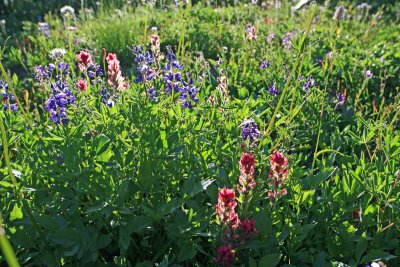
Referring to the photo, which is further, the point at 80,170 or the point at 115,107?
the point at 115,107

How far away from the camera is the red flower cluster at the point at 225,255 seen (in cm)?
195

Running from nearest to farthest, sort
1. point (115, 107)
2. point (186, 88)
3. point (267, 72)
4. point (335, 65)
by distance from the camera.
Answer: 1. point (115, 107)
2. point (186, 88)
3. point (267, 72)
4. point (335, 65)

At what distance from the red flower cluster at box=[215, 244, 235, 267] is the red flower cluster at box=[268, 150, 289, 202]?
32 cm

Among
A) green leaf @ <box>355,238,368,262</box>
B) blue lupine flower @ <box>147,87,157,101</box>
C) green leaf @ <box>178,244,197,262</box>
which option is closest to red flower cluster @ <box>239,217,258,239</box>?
green leaf @ <box>178,244,197,262</box>

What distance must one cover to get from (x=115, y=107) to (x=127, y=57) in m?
3.08

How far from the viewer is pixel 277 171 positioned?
2.08 metres

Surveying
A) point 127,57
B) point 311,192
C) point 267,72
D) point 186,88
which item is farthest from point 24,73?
point 311,192

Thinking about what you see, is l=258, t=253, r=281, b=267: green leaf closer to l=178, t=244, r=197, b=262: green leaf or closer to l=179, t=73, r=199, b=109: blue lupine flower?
l=178, t=244, r=197, b=262: green leaf

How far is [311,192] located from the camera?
7.41 ft

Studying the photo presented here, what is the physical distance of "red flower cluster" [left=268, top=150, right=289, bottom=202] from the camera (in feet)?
6.71

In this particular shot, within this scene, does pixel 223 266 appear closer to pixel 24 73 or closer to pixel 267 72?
pixel 267 72

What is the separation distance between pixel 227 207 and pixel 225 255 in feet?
0.70

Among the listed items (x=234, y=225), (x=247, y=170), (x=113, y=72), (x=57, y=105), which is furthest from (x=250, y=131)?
(x=57, y=105)

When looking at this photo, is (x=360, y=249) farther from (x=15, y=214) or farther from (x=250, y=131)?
(x=15, y=214)
